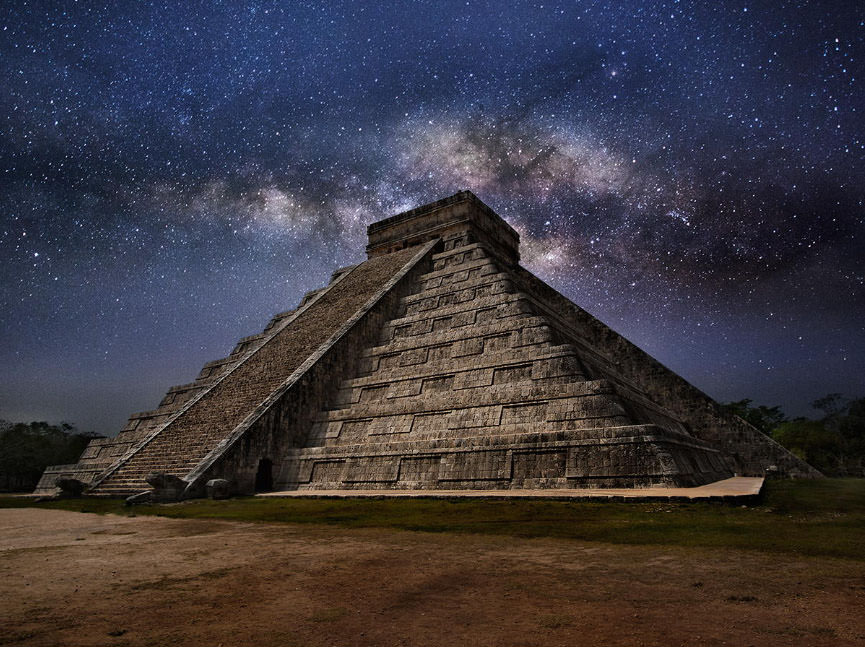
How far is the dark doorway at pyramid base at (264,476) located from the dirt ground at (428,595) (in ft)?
22.6

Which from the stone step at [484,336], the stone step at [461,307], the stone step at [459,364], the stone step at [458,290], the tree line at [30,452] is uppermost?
the stone step at [458,290]

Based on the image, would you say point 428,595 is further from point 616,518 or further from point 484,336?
point 484,336

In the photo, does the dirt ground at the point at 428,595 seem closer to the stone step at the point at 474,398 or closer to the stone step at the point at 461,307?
the stone step at the point at 474,398

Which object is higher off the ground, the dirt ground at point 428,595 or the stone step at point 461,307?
the stone step at point 461,307

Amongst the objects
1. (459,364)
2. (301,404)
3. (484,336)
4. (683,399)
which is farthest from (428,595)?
(683,399)

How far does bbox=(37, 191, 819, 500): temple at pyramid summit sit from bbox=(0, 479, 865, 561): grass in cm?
164

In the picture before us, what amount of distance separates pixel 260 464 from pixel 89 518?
3.89m

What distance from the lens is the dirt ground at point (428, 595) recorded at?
273 cm

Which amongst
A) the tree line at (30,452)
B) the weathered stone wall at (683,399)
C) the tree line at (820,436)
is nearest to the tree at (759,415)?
the tree line at (820,436)

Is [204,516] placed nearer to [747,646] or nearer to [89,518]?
[89,518]

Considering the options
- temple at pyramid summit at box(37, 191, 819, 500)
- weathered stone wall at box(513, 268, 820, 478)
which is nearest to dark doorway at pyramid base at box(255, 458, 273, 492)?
temple at pyramid summit at box(37, 191, 819, 500)

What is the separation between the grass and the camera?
4.81 m

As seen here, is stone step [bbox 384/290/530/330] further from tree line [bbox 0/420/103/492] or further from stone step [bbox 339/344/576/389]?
tree line [bbox 0/420/103/492]

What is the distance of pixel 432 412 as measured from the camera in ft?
38.2
